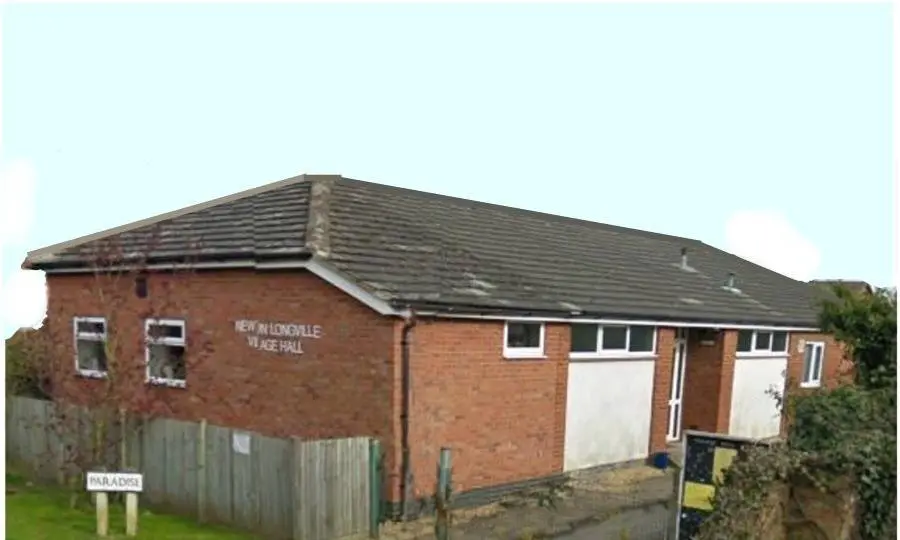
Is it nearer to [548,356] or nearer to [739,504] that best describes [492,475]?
[548,356]

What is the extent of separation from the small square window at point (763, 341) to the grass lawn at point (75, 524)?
513 inches

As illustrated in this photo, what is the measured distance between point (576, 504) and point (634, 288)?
587 centimetres

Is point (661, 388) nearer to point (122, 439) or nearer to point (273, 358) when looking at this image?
point (273, 358)

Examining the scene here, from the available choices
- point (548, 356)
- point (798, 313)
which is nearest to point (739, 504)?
point (548, 356)

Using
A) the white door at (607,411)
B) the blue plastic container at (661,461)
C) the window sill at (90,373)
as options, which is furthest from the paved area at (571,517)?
the window sill at (90,373)

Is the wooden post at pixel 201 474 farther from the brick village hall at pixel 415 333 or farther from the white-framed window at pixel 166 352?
the white-framed window at pixel 166 352

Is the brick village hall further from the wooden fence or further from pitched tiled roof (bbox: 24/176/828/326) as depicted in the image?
the wooden fence

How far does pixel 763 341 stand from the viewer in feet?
57.7

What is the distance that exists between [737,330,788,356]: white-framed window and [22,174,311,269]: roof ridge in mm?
10457

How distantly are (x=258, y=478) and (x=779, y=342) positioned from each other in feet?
45.9

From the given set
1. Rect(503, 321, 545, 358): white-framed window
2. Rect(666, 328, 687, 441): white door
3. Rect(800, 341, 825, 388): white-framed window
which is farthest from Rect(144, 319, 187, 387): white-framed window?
Rect(800, 341, 825, 388): white-framed window

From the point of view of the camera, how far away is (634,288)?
15391mm

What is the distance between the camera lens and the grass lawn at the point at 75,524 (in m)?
8.52

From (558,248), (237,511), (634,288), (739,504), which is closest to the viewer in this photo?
(739,504)
